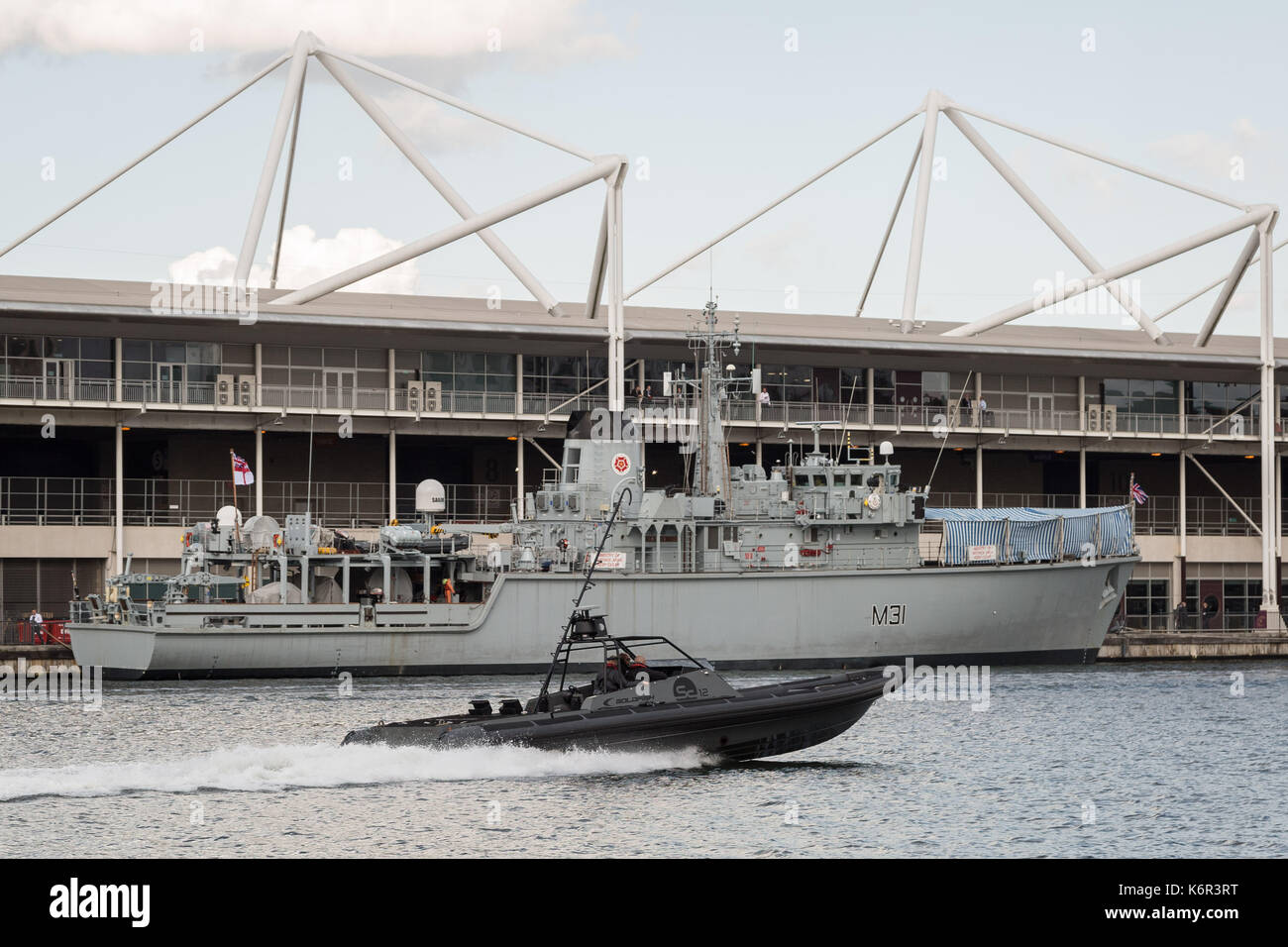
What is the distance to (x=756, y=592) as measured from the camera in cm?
5547

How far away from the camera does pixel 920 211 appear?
7862 centimetres

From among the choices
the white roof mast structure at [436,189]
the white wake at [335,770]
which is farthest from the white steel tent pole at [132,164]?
the white wake at [335,770]

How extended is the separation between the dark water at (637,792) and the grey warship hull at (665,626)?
31.0 feet

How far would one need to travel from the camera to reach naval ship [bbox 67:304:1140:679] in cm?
5288

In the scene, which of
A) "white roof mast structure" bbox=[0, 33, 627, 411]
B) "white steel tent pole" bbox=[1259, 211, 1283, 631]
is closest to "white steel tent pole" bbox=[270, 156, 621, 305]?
"white roof mast structure" bbox=[0, 33, 627, 411]

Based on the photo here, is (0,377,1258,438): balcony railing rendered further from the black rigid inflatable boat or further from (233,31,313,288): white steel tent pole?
the black rigid inflatable boat

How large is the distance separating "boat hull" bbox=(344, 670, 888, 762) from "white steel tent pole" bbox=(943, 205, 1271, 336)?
146 ft

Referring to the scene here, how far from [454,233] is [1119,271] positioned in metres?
31.3

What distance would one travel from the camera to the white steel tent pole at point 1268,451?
2689 inches

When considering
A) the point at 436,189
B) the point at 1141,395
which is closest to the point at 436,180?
the point at 436,189

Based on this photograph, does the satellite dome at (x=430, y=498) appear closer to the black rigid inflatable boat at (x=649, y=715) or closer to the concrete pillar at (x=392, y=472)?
the concrete pillar at (x=392, y=472)
